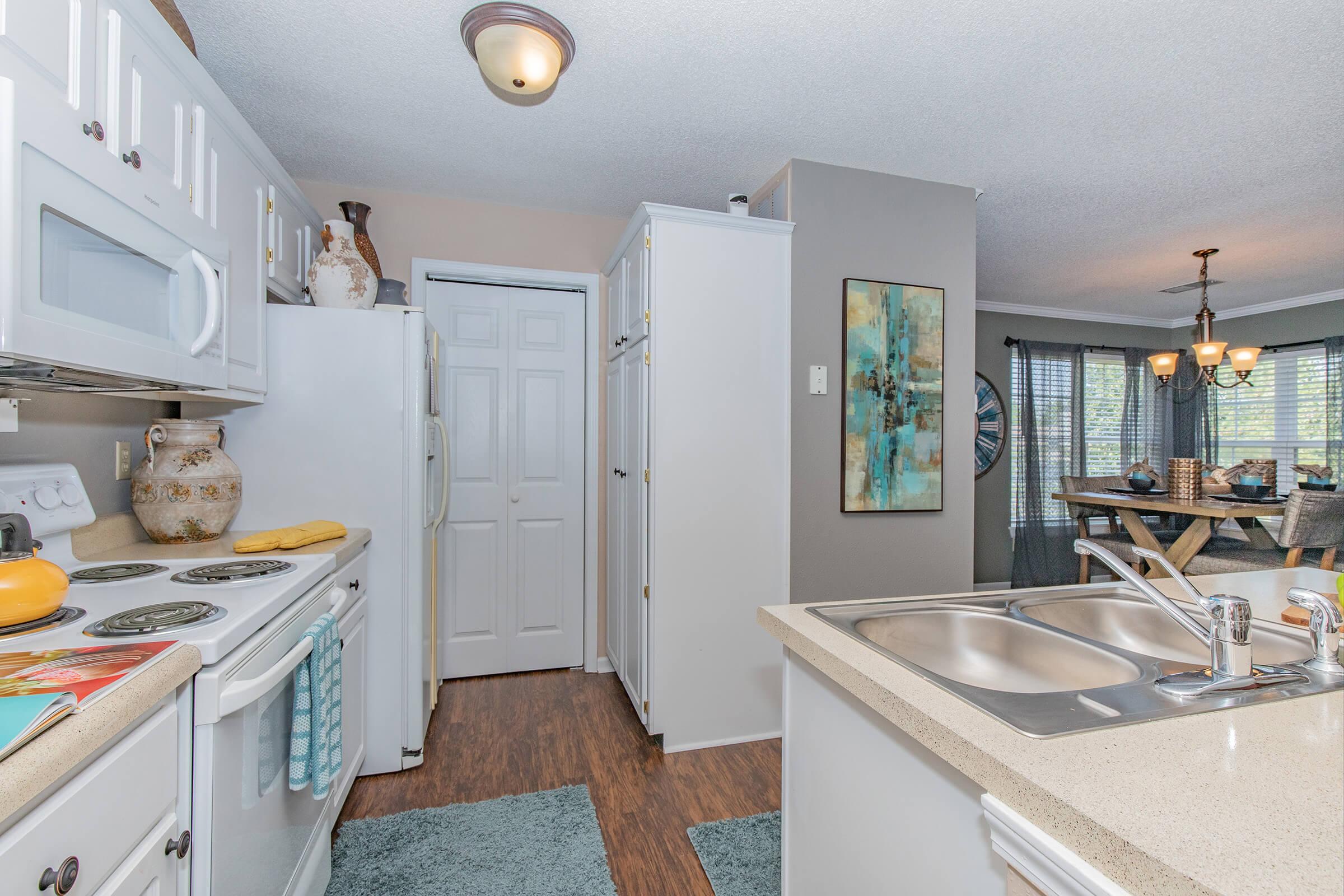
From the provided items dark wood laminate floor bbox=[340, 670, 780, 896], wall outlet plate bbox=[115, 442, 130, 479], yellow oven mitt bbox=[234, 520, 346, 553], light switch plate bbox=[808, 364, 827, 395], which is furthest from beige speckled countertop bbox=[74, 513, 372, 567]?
light switch plate bbox=[808, 364, 827, 395]

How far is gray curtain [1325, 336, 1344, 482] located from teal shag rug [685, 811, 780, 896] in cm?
550

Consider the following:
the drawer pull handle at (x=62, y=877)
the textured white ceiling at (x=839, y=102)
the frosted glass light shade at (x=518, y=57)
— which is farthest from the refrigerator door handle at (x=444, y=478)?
the drawer pull handle at (x=62, y=877)

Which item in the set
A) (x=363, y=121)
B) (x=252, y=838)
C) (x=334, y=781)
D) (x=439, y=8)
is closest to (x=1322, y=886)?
(x=252, y=838)

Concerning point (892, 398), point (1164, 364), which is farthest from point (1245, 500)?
point (892, 398)

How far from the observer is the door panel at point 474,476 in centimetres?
322

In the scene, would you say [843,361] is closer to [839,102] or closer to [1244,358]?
[839,102]

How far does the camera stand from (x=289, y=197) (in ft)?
7.99

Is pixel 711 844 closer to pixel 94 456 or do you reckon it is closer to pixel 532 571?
pixel 532 571

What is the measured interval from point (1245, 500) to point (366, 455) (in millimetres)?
4976

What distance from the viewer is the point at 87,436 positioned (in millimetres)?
1790

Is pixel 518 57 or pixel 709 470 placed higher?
pixel 518 57

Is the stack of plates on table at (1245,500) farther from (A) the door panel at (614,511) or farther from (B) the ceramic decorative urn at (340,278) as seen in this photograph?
(B) the ceramic decorative urn at (340,278)

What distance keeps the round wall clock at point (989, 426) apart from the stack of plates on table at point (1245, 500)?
1.44 m

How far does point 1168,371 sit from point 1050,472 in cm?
132
